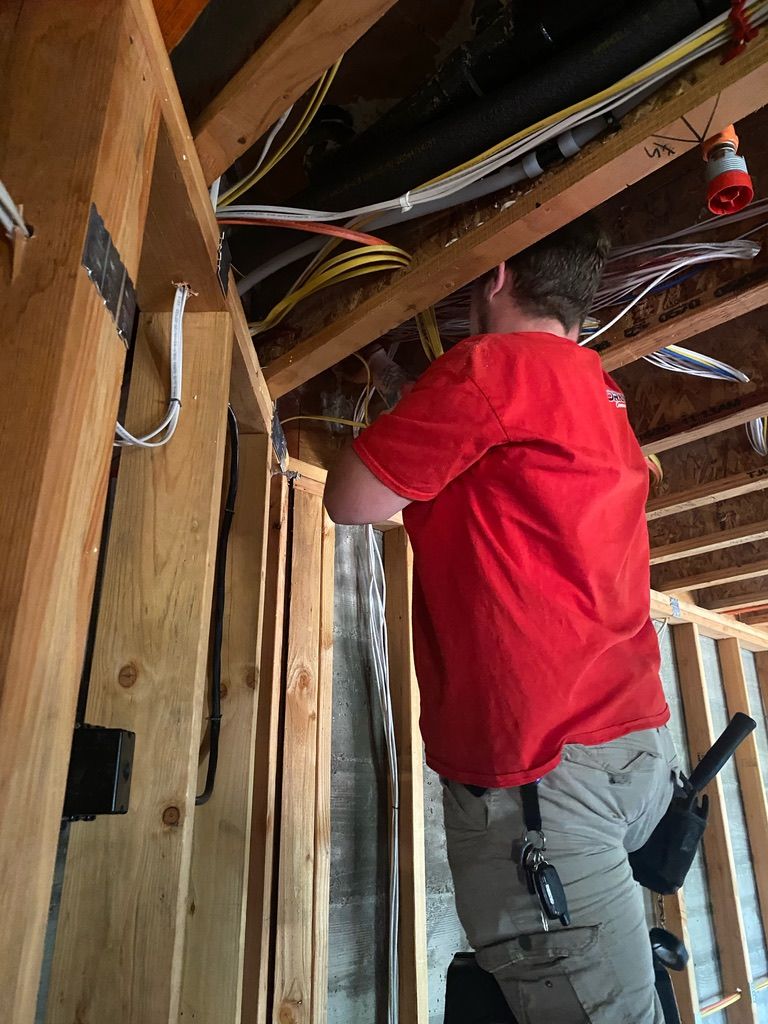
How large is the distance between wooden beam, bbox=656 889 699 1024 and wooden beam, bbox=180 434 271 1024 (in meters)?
2.06

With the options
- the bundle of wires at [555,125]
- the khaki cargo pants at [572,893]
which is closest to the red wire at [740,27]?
the bundle of wires at [555,125]

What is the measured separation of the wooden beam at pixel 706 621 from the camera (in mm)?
3051

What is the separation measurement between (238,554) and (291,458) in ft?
1.41

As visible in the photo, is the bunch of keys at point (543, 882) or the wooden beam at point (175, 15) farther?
the bunch of keys at point (543, 882)

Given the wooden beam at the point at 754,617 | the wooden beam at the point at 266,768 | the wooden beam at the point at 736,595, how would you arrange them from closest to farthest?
the wooden beam at the point at 266,768 → the wooden beam at the point at 736,595 → the wooden beam at the point at 754,617

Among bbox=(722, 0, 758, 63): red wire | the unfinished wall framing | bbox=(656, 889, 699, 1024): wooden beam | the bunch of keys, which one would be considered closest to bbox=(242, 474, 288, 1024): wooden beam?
the unfinished wall framing

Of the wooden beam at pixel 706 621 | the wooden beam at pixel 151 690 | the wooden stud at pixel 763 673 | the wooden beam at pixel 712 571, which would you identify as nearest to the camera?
the wooden beam at pixel 151 690

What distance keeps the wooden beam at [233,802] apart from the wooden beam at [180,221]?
11.0 inches

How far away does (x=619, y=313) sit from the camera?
4.94 feet

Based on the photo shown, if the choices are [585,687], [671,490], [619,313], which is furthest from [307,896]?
[671,490]

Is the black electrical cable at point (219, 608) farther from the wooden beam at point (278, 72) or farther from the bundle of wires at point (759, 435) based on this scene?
the bundle of wires at point (759, 435)

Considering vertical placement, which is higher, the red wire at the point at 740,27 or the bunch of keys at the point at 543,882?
the red wire at the point at 740,27

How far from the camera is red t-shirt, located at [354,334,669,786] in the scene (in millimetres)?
978

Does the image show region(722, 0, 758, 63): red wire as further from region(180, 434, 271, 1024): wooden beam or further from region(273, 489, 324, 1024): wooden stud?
region(273, 489, 324, 1024): wooden stud
